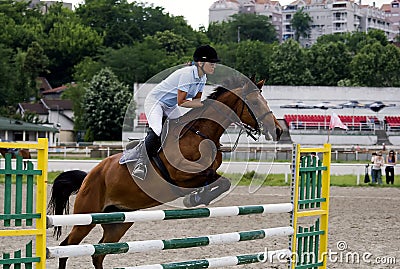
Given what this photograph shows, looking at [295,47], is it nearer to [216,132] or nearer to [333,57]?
[333,57]

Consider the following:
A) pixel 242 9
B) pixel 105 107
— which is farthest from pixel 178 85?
pixel 242 9

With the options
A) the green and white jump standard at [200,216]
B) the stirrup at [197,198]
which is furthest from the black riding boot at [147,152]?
the green and white jump standard at [200,216]

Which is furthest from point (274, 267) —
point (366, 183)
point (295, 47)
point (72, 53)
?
point (72, 53)

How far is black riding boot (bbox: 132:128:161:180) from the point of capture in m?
5.65

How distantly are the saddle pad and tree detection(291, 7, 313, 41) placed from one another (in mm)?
123434

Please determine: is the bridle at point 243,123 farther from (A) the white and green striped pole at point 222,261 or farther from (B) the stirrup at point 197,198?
(A) the white and green striped pole at point 222,261

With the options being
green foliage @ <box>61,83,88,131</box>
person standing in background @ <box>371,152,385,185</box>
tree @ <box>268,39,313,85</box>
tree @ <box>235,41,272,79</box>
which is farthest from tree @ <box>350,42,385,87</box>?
person standing in background @ <box>371,152,385,185</box>

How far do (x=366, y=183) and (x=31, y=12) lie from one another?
84.2m

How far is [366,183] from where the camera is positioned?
18859 millimetres

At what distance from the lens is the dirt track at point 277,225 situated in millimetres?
6977

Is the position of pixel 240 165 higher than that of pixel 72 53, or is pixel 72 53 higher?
pixel 72 53

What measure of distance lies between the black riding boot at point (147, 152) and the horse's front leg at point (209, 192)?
0.45 meters

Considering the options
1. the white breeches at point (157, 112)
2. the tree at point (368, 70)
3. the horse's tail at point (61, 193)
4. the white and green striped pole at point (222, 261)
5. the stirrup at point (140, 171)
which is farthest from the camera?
the tree at point (368, 70)

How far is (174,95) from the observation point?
19.3 ft
